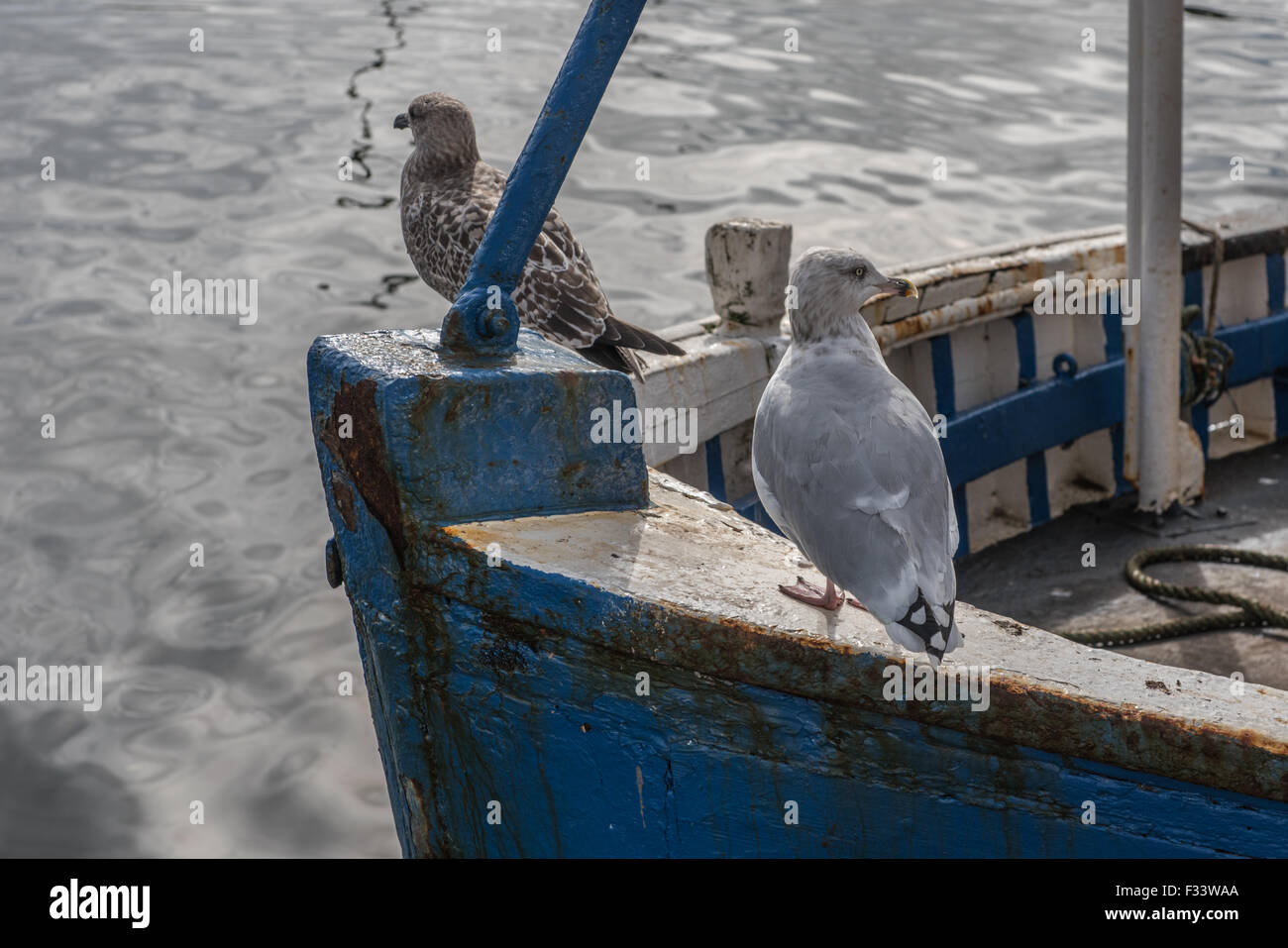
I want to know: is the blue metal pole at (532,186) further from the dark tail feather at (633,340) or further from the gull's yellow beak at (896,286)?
the dark tail feather at (633,340)

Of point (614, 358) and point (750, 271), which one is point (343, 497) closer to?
point (614, 358)

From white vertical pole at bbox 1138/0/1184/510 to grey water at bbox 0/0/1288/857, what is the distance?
325 cm

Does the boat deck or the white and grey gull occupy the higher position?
the white and grey gull

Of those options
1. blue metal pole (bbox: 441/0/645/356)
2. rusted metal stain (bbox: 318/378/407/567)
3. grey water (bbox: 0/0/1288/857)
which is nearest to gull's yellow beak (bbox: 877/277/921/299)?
blue metal pole (bbox: 441/0/645/356)

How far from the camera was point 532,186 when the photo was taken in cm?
252

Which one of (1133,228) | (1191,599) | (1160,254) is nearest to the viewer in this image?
(1191,599)

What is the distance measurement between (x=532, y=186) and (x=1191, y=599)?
3.11 m

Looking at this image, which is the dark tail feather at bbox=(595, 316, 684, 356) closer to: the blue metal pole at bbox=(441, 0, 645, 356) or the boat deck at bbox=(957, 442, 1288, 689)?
the blue metal pole at bbox=(441, 0, 645, 356)

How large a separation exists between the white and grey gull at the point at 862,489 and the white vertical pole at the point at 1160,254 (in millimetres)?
2754

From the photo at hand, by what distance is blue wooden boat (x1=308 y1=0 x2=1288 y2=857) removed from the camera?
6.99 ft

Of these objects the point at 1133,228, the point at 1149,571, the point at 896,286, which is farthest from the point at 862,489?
the point at 1133,228

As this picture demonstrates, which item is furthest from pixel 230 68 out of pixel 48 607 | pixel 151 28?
pixel 48 607
